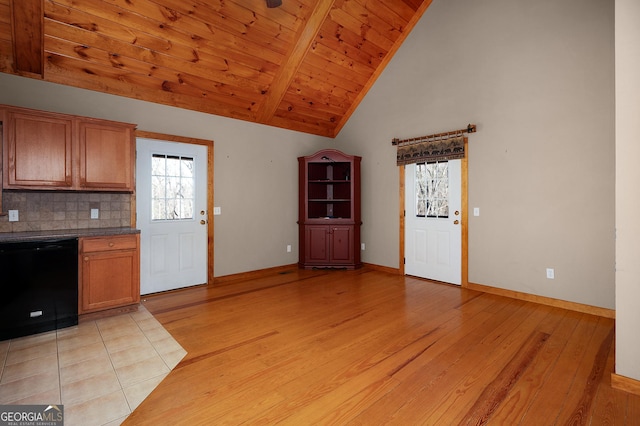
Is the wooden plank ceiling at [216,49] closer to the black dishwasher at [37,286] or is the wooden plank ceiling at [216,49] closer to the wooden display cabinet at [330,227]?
the wooden display cabinet at [330,227]

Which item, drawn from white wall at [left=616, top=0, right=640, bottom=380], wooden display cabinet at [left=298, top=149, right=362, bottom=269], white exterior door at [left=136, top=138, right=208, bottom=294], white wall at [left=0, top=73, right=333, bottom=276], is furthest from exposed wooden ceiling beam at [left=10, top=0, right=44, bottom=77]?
white wall at [left=616, top=0, right=640, bottom=380]

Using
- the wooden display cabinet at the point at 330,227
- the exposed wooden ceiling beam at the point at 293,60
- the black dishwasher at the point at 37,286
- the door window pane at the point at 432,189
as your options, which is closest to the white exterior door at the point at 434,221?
the door window pane at the point at 432,189

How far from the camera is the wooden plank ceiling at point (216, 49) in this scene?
3.15m

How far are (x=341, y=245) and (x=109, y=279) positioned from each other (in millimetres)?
3479

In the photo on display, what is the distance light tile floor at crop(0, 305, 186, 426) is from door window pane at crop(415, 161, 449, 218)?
3808 millimetres

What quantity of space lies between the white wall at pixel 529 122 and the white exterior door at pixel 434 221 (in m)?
0.23

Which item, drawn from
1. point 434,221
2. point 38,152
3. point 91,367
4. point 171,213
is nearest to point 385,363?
point 91,367

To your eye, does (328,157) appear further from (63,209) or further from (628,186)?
(628,186)

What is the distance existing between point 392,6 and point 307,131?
2.38 meters

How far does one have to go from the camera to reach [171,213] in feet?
14.2

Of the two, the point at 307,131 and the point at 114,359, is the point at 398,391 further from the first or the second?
the point at 307,131

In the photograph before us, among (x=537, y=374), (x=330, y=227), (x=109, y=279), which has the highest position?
(x=330, y=227)

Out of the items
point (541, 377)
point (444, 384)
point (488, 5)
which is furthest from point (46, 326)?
point (488, 5)

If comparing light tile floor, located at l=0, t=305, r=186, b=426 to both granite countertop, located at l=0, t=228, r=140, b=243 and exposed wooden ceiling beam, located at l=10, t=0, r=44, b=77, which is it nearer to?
granite countertop, located at l=0, t=228, r=140, b=243
